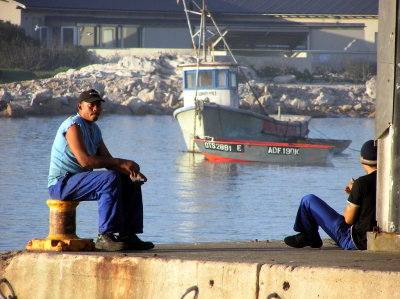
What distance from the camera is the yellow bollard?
6.65 meters

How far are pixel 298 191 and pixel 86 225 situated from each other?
810 cm

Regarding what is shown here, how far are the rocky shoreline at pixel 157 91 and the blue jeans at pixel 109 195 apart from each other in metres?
42.1

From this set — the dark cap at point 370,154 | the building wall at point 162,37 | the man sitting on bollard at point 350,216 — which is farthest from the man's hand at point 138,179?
the building wall at point 162,37

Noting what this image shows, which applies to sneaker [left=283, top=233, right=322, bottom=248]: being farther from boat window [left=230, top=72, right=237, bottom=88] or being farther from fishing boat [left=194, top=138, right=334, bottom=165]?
boat window [left=230, top=72, right=237, bottom=88]

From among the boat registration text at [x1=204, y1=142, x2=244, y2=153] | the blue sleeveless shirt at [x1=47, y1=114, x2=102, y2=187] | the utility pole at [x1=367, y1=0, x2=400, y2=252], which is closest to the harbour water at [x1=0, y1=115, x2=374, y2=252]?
the boat registration text at [x1=204, y1=142, x2=244, y2=153]

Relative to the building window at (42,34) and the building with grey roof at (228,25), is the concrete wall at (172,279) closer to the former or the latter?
the building with grey roof at (228,25)

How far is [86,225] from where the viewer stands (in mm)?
14805

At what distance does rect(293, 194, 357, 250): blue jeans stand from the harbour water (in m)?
5.97

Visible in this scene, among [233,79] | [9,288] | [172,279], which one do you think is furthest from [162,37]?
[172,279]

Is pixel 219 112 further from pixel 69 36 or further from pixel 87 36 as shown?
pixel 87 36

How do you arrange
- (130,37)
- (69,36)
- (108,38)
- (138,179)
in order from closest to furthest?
(138,179)
(69,36)
(130,37)
(108,38)

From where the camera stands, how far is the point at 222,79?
28672 mm

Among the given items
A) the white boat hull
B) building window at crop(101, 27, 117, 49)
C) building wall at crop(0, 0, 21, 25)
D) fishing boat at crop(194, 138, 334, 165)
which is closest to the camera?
fishing boat at crop(194, 138, 334, 165)

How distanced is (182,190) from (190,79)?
811 cm
